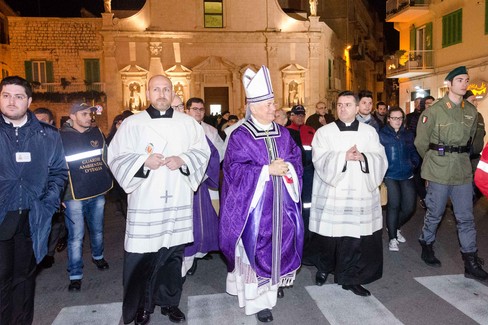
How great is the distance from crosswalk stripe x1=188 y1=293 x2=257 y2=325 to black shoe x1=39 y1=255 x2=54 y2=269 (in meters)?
2.43

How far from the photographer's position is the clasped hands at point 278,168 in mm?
4258

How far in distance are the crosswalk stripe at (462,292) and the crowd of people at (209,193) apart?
0.22m

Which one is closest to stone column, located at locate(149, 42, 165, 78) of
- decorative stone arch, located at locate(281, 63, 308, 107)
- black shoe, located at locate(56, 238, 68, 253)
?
decorative stone arch, located at locate(281, 63, 308, 107)

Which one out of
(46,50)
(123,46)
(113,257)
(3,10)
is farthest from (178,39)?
(113,257)

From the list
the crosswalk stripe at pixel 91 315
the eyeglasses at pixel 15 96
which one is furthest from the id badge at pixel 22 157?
the crosswalk stripe at pixel 91 315

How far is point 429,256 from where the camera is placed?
19.2 feet

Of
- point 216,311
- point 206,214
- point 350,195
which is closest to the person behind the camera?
point 216,311

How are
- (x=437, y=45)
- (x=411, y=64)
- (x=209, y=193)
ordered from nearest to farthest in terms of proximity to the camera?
(x=209, y=193) → (x=437, y=45) → (x=411, y=64)

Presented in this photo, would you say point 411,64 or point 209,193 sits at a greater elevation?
point 411,64

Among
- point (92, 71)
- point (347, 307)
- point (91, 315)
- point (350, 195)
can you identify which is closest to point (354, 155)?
point (350, 195)

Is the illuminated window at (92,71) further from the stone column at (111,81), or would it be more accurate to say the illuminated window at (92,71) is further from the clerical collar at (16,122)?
the clerical collar at (16,122)

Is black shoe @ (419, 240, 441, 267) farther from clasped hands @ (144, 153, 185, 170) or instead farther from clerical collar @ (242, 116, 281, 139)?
clasped hands @ (144, 153, 185, 170)

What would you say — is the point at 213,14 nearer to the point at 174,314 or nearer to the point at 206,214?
the point at 206,214

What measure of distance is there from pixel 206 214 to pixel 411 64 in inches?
785
